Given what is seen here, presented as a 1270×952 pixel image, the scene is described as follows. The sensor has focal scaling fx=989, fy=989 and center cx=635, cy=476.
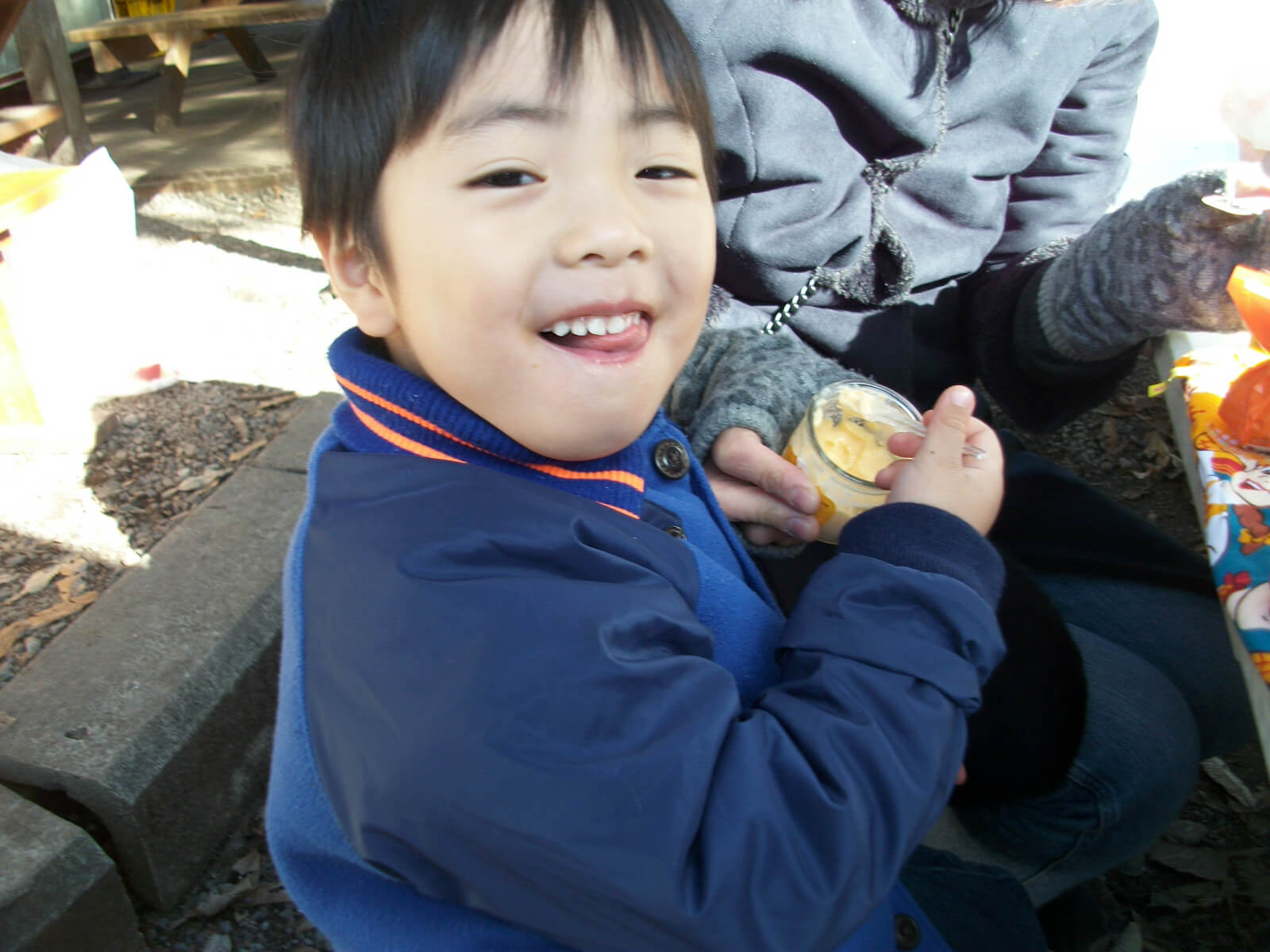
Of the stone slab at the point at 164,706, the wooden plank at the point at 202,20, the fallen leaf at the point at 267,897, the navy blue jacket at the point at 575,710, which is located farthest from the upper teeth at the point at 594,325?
the wooden plank at the point at 202,20

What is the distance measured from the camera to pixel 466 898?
90cm

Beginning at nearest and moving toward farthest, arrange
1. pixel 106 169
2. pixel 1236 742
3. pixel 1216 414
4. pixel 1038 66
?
pixel 1216 414, pixel 1236 742, pixel 1038 66, pixel 106 169

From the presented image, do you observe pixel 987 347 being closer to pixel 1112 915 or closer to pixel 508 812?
pixel 1112 915

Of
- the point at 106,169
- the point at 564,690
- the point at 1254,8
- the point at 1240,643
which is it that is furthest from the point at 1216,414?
the point at 106,169

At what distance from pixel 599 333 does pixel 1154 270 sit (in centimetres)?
88

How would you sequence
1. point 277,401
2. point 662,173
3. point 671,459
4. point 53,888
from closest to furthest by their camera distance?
1. point 662,173
2. point 671,459
3. point 53,888
4. point 277,401

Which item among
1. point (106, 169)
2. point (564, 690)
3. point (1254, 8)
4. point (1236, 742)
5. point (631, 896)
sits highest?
point (1254, 8)

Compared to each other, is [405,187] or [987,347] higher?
→ [405,187]

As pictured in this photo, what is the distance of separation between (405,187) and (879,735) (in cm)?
73

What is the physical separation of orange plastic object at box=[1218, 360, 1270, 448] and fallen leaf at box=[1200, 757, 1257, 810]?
3.30ft

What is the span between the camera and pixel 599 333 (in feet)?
3.45

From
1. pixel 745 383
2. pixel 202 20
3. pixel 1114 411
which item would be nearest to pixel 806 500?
pixel 745 383

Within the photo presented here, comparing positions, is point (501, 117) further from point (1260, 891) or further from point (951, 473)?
point (1260, 891)

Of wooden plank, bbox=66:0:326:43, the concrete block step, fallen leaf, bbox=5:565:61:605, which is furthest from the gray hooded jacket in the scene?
wooden plank, bbox=66:0:326:43
